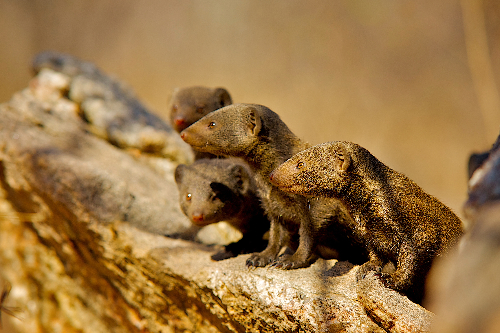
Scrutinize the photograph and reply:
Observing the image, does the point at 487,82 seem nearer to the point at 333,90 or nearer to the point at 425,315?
the point at 333,90

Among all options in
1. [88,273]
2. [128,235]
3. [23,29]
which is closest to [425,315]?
[128,235]

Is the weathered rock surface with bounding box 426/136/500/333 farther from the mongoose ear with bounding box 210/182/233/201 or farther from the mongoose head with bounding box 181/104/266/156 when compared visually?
the mongoose ear with bounding box 210/182/233/201

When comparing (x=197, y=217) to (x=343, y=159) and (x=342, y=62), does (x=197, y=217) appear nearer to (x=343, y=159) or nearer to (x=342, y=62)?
(x=343, y=159)

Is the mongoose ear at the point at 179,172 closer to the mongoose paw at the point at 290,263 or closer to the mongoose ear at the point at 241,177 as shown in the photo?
the mongoose ear at the point at 241,177

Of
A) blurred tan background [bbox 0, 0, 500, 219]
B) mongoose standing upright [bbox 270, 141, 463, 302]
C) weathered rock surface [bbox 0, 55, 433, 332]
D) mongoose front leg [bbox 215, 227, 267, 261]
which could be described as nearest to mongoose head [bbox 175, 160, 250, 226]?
mongoose front leg [bbox 215, 227, 267, 261]

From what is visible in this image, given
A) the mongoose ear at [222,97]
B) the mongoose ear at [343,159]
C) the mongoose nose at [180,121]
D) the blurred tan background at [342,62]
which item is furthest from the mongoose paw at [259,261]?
the blurred tan background at [342,62]

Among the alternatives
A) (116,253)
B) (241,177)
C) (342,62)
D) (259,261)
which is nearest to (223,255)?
(259,261)
